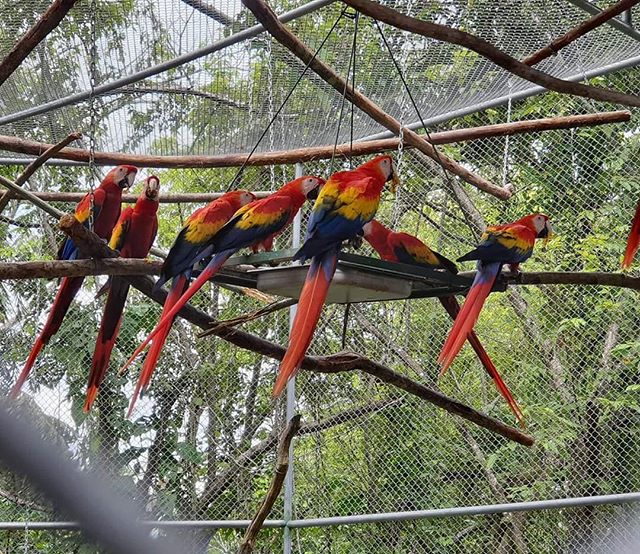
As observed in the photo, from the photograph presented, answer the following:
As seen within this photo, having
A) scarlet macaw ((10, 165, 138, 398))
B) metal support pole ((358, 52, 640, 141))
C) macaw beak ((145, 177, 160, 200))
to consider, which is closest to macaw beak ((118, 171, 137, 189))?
scarlet macaw ((10, 165, 138, 398))

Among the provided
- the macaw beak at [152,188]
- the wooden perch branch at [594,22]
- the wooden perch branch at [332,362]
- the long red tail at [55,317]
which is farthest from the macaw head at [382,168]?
the long red tail at [55,317]

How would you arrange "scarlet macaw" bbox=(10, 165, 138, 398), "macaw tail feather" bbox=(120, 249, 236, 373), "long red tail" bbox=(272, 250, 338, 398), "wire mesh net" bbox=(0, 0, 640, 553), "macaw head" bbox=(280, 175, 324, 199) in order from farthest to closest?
"wire mesh net" bbox=(0, 0, 640, 553) < "scarlet macaw" bbox=(10, 165, 138, 398) < "macaw head" bbox=(280, 175, 324, 199) < "macaw tail feather" bbox=(120, 249, 236, 373) < "long red tail" bbox=(272, 250, 338, 398)

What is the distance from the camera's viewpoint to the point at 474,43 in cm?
141

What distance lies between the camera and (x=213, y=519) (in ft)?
9.91

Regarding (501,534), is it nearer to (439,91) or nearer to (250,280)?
(439,91)

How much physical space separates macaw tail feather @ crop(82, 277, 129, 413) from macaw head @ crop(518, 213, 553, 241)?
860mm

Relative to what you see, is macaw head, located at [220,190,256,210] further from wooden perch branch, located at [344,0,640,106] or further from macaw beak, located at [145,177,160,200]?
wooden perch branch, located at [344,0,640,106]

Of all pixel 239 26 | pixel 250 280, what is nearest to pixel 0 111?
pixel 239 26

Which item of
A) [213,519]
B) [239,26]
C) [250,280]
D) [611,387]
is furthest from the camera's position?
[213,519]

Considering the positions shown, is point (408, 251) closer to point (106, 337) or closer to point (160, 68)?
point (106, 337)

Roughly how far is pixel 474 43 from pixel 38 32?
0.79 meters

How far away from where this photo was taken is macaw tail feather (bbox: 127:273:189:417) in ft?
4.93

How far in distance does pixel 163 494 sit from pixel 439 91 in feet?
5.20

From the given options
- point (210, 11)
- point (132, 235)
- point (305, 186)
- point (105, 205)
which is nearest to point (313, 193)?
point (305, 186)
